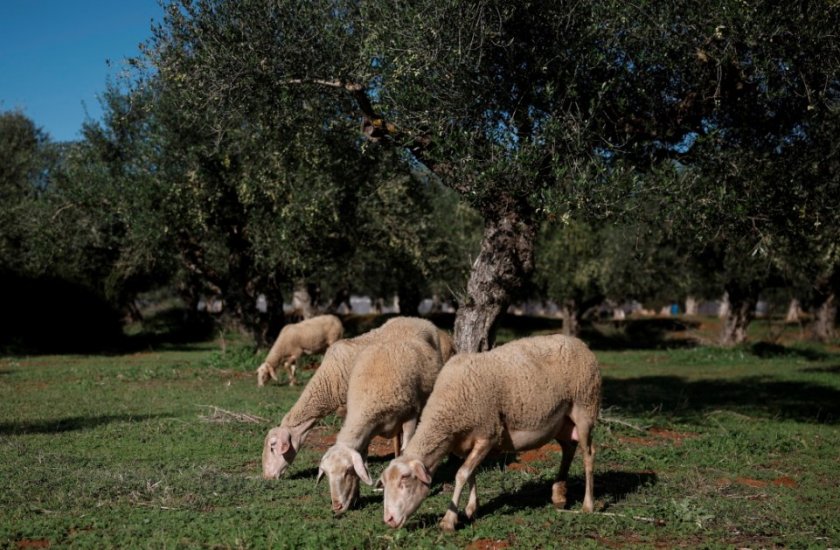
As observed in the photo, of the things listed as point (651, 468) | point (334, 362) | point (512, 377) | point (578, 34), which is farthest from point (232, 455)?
point (578, 34)

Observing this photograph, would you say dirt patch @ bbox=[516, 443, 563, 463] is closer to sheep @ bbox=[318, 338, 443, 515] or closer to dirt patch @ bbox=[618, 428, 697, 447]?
Answer: dirt patch @ bbox=[618, 428, 697, 447]

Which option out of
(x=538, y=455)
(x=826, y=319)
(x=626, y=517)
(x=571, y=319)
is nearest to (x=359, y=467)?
(x=626, y=517)

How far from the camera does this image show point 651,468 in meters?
11.1

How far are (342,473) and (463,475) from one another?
1233 mm

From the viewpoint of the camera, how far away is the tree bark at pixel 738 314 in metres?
34.6

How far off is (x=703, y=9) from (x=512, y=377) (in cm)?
696

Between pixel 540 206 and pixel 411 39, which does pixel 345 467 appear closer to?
pixel 540 206

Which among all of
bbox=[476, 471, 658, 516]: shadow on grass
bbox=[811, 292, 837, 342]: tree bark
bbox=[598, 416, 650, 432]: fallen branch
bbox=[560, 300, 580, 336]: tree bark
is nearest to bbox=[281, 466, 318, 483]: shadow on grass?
bbox=[476, 471, 658, 516]: shadow on grass

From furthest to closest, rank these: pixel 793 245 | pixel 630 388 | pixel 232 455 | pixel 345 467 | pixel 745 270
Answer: pixel 745 270
pixel 630 388
pixel 793 245
pixel 232 455
pixel 345 467

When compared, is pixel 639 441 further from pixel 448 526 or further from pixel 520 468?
pixel 448 526

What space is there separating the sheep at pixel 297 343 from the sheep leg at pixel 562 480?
1242 centimetres

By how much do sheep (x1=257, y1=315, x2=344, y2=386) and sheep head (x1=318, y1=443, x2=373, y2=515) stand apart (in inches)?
493

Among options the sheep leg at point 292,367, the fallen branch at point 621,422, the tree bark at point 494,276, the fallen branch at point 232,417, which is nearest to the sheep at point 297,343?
the sheep leg at point 292,367

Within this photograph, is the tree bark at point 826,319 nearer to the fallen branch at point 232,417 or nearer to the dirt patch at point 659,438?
the dirt patch at point 659,438
